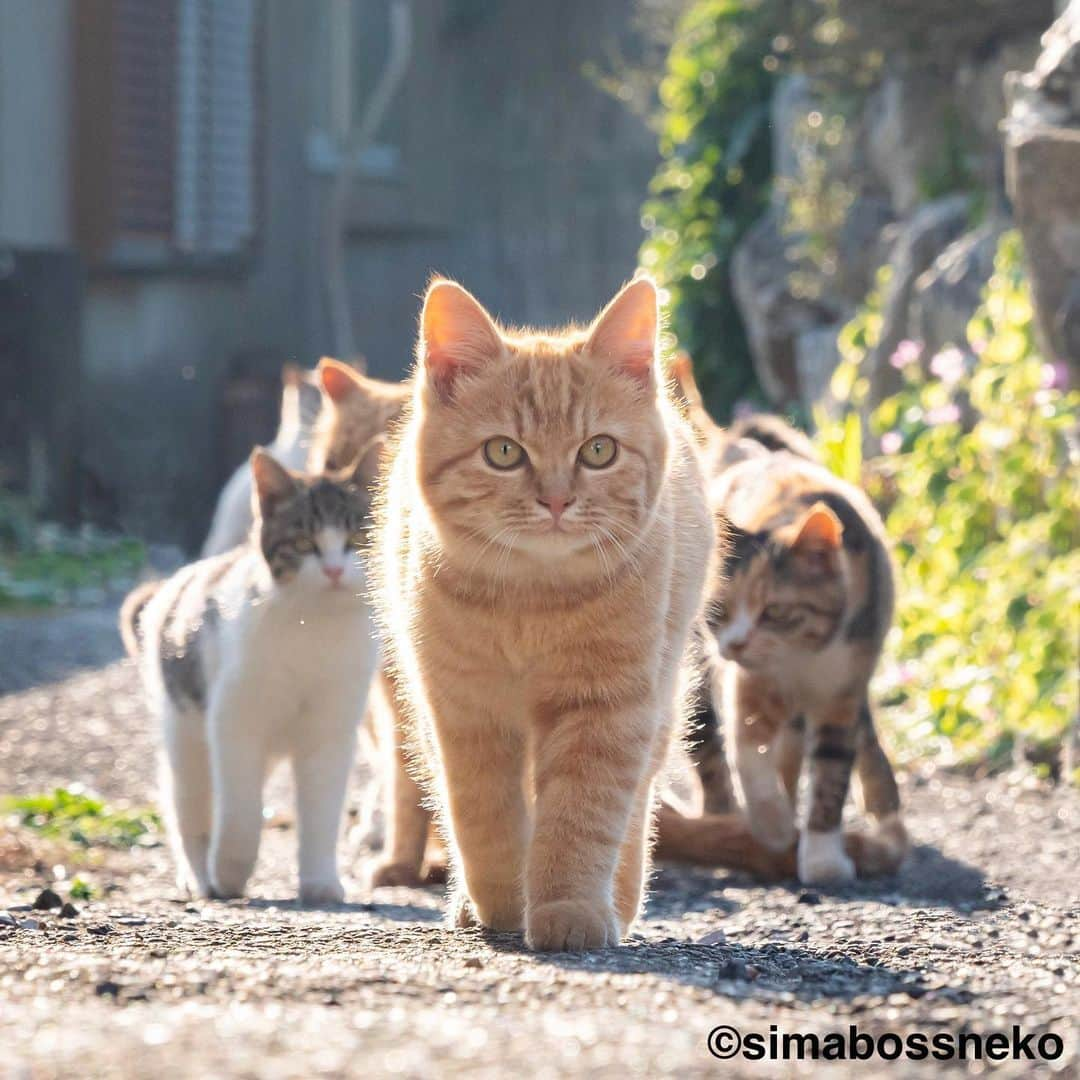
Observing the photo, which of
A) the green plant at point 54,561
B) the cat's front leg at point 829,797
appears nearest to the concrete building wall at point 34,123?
the green plant at point 54,561

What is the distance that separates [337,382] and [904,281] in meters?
4.15

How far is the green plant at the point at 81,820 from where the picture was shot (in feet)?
18.8

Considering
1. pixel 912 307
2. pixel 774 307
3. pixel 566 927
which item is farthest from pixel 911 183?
pixel 566 927

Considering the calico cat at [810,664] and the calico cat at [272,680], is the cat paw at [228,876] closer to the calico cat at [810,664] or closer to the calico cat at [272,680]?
the calico cat at [272,680]

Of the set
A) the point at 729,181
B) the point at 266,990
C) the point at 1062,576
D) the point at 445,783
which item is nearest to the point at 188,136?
the point at 729,181

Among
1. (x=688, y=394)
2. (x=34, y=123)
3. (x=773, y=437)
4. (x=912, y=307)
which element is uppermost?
(x=34, y=123)

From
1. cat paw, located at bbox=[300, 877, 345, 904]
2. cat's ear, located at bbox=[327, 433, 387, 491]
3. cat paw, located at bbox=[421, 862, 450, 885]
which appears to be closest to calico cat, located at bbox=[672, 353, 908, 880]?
cat paw, located at bbox=[421, 862, 450, 885]

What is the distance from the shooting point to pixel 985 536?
24.4 feet

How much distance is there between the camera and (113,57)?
12.6 m

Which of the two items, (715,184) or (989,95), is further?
(715,184)

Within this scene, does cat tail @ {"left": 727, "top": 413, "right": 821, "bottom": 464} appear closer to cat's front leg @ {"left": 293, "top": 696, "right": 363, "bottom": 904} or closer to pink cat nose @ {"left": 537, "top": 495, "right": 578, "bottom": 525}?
cat's front leg @ {"left": 293, "top": 696, "right": 363, "bottom": 904}

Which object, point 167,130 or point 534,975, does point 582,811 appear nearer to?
point 534,975

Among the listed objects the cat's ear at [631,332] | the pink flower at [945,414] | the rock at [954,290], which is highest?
the rock at [954,290]

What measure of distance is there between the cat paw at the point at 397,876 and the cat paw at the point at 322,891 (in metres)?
0.30
